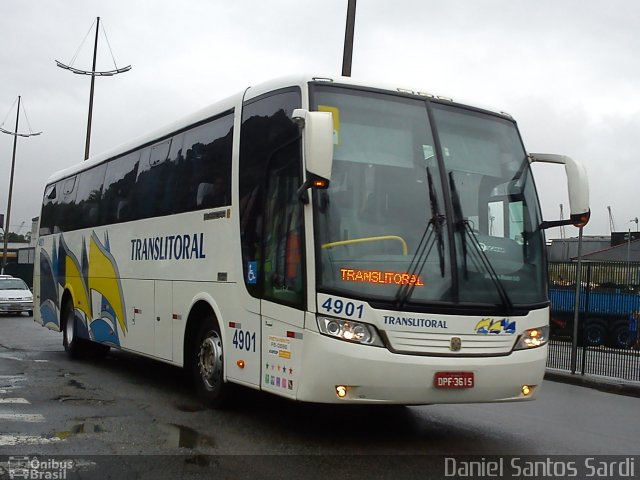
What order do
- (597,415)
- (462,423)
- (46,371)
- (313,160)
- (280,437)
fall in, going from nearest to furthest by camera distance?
(313,160) < (280,437) < (462,423) < (597,415) < (46,371)

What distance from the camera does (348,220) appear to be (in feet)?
22.1

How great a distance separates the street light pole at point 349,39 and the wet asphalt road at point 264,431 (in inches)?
346

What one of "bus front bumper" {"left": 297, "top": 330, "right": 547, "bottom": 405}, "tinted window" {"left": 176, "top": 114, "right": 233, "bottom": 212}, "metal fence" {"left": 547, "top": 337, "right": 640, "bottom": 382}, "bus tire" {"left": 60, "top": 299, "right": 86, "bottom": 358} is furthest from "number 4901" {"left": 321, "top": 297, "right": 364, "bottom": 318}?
"bus tire" {"left": 60, "top": 299, "right": 86, "bottom": 358}

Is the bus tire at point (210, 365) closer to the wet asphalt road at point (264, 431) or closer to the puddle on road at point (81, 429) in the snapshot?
the wet asphalt road at point (264, 431)

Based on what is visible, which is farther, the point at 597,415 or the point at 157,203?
the point at 157,203

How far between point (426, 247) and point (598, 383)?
7421 millimetres

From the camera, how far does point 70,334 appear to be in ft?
47.5

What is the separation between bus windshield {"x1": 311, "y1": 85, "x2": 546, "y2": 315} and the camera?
6641 millimetres

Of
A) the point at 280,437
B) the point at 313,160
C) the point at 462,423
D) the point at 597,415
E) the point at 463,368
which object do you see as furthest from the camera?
the point at 597,415

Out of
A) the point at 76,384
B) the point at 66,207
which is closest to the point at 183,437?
the point at 76,384

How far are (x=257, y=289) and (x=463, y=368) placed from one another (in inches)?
84.2

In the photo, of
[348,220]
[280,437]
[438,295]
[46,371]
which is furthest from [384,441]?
[46,371]

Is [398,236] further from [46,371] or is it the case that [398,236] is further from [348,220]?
[46,371]

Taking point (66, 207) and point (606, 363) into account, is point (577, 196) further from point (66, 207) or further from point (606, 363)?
point (66, 207)
